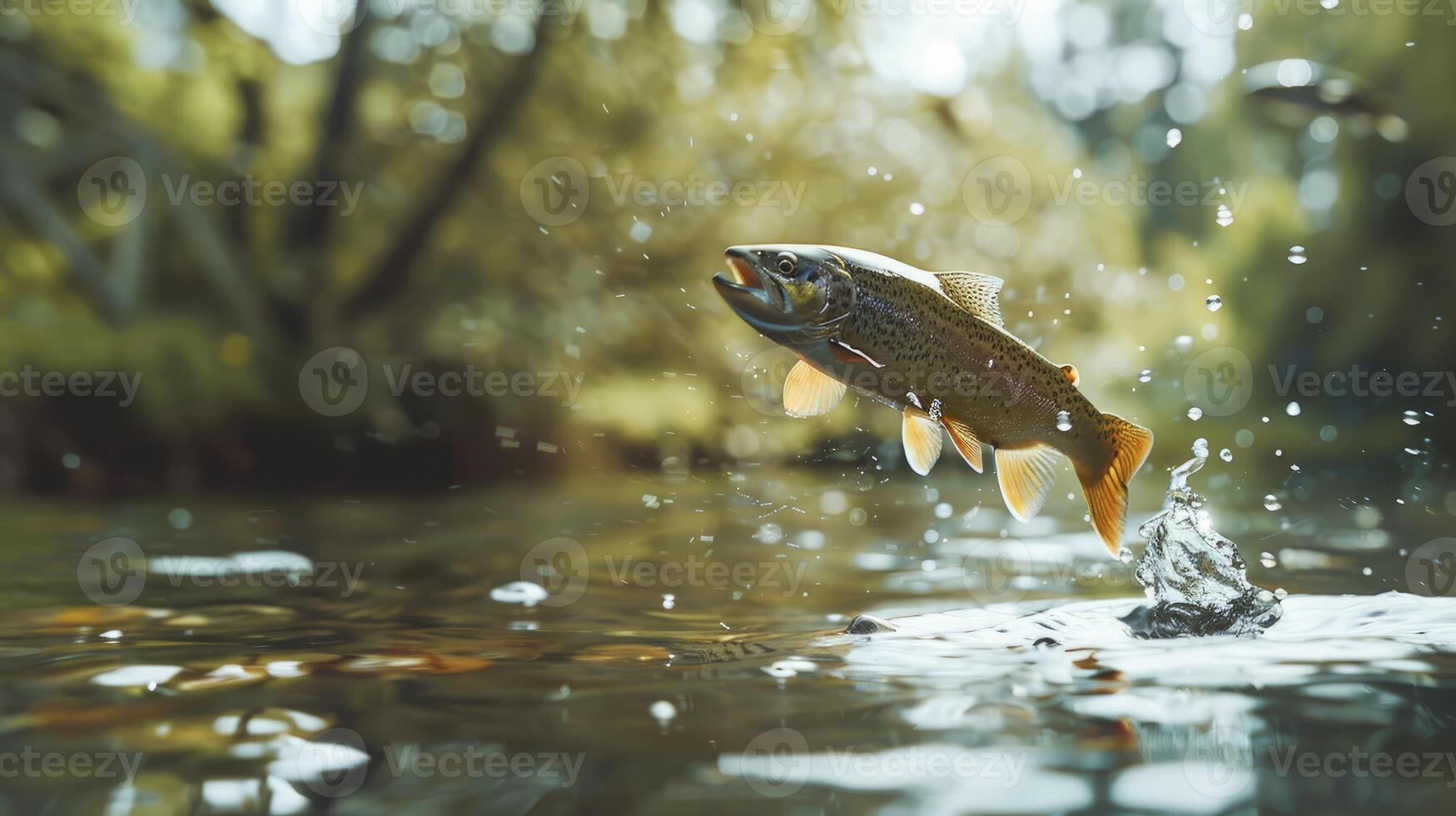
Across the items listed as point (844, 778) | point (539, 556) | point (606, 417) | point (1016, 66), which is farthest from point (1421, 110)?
point (844, 778)

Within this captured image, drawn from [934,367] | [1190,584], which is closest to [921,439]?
[934,367]

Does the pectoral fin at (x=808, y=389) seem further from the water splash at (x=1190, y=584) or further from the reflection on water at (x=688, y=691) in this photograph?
the water splash at (x=1190, y=584)

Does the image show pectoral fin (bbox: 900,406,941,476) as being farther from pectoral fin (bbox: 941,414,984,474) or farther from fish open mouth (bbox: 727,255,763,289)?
fish open mouth (bbox: 727,255,763,289)

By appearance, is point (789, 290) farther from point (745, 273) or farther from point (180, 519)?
point (180, 519)

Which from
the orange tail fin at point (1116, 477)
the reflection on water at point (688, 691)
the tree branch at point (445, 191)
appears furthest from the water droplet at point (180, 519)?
the orange tail fin at point (1116, 477)

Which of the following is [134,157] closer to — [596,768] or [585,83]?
Answer: [585,83]
